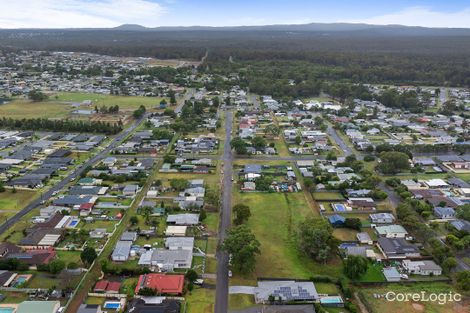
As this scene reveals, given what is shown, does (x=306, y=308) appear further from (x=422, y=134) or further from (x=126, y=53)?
(x=126, y=53)

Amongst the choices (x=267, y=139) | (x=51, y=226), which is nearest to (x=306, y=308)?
(x=51, y=226)

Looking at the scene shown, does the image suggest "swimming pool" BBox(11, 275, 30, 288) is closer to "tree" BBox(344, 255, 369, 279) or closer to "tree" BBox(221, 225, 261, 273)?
"tree" BBox(221, 225, 261, 273)

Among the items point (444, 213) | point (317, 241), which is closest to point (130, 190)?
point (317, 241)

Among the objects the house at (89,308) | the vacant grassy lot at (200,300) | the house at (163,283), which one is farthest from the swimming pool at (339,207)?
the house at (89,308)

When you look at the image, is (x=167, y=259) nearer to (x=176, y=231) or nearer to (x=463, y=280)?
(x=176, y=231)

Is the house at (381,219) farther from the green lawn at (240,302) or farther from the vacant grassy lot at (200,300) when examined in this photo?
the vacant grassy lot at (200,300)

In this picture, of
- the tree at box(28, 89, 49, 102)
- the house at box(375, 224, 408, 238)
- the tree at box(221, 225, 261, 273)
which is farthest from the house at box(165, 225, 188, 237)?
the tree at box(28, 89, 49, 102)

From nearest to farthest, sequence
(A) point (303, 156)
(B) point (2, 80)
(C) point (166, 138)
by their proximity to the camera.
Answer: (A) point (303, 156) < (C) point (166, 138) < (B) point (2, 80)
